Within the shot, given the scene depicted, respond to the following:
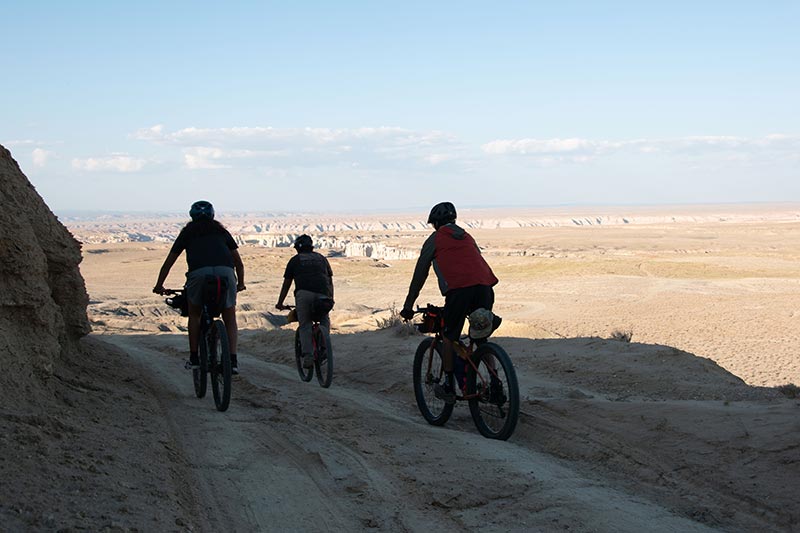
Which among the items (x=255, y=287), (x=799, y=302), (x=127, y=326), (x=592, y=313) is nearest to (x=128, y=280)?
(x=255, y=287)

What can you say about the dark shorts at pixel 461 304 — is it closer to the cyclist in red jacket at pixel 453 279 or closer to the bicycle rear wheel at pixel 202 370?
the cyclist in red jacket at pixel 453 279

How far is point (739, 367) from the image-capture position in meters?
16.7

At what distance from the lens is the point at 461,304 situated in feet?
23.2

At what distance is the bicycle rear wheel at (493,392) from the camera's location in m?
6.54

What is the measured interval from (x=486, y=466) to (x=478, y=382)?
1282 millimetres

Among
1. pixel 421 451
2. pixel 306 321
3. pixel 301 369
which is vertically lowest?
pixel 301 369

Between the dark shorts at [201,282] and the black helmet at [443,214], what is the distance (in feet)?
7.32

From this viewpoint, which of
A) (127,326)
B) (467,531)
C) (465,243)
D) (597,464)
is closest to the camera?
(467,531)

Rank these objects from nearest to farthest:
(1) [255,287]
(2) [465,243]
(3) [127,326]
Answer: (2) [465,243], (3) [127,326], (1) [255,287]

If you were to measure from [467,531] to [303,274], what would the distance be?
6.28 metres

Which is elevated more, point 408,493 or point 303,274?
point 303,274

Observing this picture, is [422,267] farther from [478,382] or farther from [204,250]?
[204,250]

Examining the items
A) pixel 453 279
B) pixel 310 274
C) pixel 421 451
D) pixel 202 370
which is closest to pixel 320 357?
pixel 310 274

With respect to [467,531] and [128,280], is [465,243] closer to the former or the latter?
[467,531]
